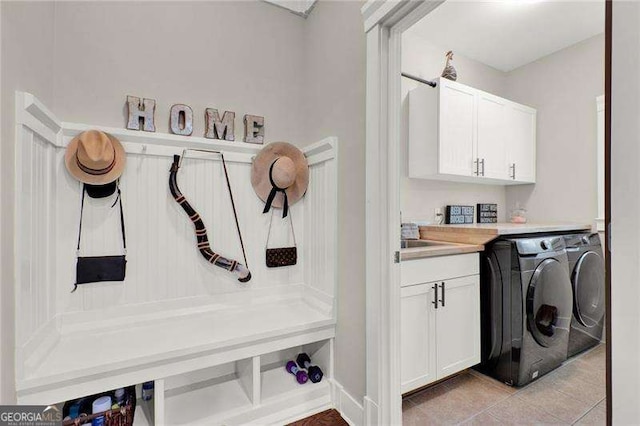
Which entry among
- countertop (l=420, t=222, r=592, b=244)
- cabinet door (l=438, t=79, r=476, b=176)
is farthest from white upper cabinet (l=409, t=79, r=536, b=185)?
countertop (l=420, t=222, r=592, b=244)

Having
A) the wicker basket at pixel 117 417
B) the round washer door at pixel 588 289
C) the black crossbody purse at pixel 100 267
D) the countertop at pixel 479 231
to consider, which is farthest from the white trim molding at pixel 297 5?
the round washer door at pixel 588 289

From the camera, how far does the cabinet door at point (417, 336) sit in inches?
66.8

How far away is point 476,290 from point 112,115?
2.46 metres

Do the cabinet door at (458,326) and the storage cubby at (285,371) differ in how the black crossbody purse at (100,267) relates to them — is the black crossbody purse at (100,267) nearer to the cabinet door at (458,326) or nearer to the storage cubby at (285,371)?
the storage cubby at (285,371)

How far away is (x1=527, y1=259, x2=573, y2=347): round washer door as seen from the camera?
1914 millimetres

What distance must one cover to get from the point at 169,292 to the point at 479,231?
2025mm

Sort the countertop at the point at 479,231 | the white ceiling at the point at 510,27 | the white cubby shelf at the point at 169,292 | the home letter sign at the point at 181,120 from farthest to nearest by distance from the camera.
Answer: the white ceiling at the point at 510,27 → the countertop at the point at 479,231 → the home letter sign at the point at 181,120 → the white cubby shelf at the point at 169,292

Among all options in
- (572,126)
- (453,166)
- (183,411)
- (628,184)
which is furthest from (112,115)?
(572,126)

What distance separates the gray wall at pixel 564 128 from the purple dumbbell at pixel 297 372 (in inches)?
112

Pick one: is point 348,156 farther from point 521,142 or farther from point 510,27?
point 521,142

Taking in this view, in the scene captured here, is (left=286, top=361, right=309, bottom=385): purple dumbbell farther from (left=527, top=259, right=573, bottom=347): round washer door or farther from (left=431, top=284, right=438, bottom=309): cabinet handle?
(left=527, top=259, right=573, bottom=347): round washer door

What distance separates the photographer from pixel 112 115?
1.62 metres

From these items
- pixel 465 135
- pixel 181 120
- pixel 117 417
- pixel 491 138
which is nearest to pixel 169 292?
pixel 117 417

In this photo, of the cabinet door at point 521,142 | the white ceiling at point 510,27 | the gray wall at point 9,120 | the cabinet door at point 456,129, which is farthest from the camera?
the cabinet door at point 521,142
